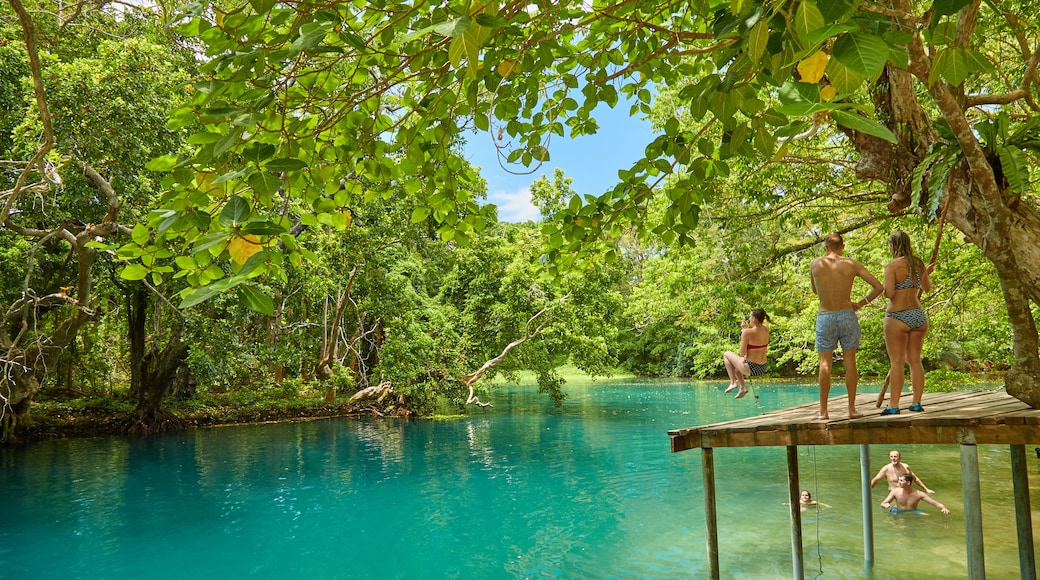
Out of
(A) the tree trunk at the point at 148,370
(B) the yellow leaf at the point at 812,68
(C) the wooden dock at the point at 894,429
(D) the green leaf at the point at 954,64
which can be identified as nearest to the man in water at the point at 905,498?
(C) the wooden dock at the point at 894,429

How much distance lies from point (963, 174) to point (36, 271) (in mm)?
19394

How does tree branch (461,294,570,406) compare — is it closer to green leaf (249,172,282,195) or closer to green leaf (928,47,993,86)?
green leaf (249,172,282,195)

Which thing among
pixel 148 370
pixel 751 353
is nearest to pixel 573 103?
pixel 751 353

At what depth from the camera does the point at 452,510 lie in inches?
470

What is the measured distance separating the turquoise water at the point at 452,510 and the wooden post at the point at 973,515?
120 inches

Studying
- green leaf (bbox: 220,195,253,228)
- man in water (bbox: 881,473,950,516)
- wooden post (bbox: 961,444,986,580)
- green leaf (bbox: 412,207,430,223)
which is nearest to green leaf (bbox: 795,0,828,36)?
green leaf (bbox: 220,195,253,228)

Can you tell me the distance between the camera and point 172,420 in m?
21.3

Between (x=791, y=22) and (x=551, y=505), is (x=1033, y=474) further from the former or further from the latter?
(x=791, y=22)

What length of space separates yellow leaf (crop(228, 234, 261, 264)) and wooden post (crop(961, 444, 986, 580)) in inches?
221

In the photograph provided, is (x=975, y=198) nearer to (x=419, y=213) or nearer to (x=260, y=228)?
(x=419, y=213)

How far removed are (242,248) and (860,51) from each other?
1.55 metres

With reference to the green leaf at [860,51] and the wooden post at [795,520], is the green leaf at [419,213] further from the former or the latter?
the wooden post at [795,520]

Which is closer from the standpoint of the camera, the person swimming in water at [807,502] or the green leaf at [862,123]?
the green leaf at [862,123]

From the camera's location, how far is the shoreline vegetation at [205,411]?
20.1 metres
